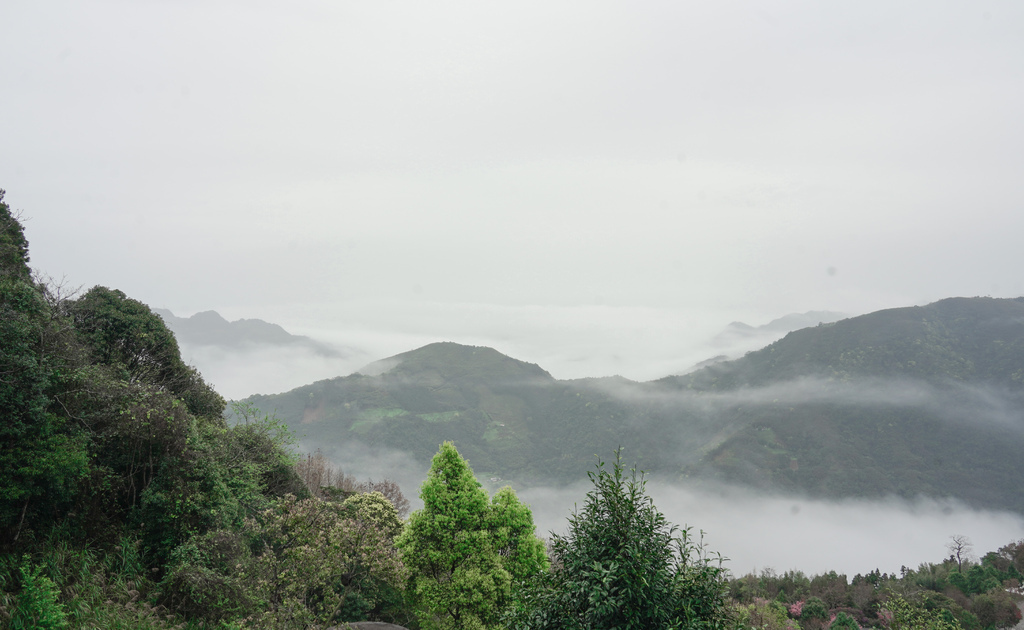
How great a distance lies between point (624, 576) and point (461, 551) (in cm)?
1369

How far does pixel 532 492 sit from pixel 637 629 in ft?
620

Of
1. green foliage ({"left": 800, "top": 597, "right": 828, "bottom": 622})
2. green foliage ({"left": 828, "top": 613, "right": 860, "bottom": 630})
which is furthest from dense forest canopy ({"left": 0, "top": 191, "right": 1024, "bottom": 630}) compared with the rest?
green foliage ({"left": 800, "top": 597, "right": 828, "bottom": 622})

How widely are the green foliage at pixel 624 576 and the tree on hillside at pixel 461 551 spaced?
1096 cm

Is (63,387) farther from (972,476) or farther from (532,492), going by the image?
(972,476)

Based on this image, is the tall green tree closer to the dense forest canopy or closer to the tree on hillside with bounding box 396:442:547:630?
the dense forest canopy

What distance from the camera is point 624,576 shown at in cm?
902

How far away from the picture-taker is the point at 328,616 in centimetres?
1387

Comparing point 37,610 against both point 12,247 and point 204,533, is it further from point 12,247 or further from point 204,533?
point 12,247

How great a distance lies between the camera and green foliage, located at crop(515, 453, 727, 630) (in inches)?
351

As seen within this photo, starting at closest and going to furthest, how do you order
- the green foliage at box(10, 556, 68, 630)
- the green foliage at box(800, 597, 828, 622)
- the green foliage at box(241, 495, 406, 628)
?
the green foliage at box(10, 556, 68, 630) → the green foliage at box(241, 495, 406, 628) → the green foliage at box(800, 597, 828, 622)

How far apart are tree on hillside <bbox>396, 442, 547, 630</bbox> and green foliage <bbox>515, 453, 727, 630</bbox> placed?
11.0m

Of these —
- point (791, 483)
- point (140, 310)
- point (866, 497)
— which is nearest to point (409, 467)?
point (791, 483)

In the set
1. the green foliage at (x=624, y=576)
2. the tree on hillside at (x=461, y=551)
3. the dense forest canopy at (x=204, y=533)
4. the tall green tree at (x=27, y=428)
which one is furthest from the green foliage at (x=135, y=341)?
the green foliage at (x=624, y=576)

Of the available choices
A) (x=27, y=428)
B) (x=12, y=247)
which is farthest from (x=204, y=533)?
(x=12, y=247)
